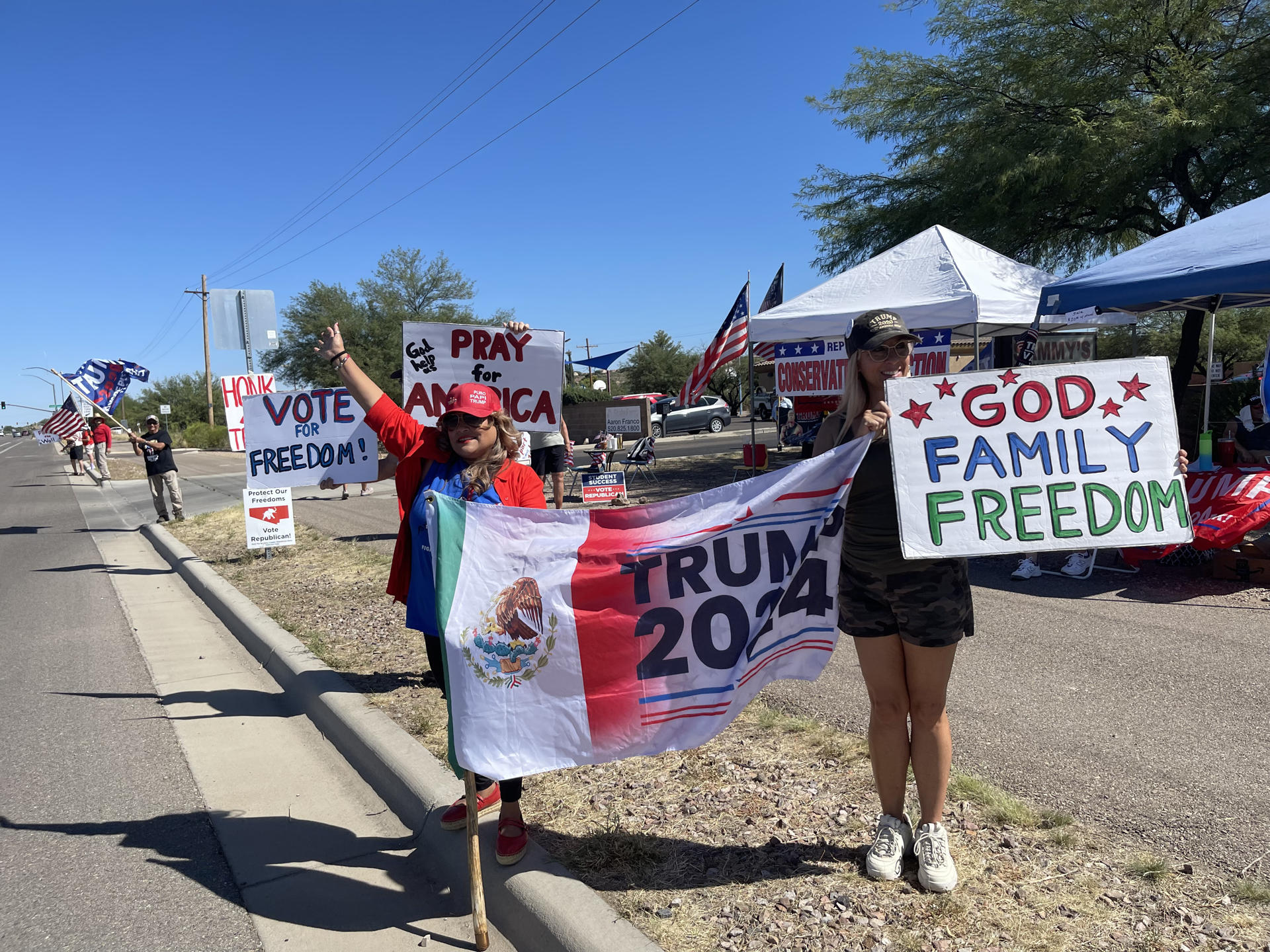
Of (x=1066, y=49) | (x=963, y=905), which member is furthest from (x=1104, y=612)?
(x=1066, y=49)

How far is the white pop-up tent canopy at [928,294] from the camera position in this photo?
9.58 metres

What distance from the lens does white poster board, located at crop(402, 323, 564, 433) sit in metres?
5.09

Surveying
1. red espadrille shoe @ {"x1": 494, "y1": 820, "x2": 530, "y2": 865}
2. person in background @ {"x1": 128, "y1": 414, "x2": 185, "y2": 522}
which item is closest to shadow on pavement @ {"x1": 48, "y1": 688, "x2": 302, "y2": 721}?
red espadrille shoe @ {"x1": 494, "y1": 820, "x2": 530, "y2": 865}

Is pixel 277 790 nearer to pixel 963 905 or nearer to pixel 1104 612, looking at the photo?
pixel 963 905

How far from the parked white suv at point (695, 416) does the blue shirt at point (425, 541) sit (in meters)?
29.8

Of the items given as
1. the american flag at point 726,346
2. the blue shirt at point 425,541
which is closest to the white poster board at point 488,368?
the blue shirt at point 425,541

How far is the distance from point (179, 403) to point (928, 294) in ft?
272

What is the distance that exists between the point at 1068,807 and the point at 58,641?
7.76 m

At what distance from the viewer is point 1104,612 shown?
240 inches

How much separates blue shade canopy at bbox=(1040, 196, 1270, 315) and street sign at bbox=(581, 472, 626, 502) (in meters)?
5.85

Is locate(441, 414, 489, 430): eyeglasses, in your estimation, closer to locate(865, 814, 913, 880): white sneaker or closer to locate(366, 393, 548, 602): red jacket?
locate(366, 393, 548, 602): red jacket

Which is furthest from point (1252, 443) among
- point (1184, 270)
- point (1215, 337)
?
point (1215, 337)

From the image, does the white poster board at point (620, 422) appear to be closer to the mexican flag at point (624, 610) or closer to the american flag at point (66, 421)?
the mexican flag at point (624, 610)

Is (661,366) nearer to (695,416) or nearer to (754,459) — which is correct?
(695,416)
